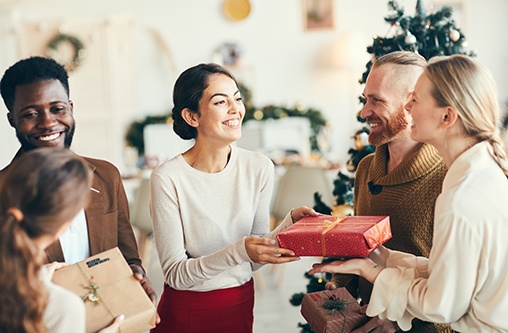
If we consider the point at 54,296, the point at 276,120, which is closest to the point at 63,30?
the point at 276,120

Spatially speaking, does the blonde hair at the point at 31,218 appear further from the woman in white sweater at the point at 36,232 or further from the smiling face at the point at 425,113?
the smiling face at the point at 425,113

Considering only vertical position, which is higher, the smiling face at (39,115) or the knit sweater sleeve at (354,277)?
the smiling face at (39,115)

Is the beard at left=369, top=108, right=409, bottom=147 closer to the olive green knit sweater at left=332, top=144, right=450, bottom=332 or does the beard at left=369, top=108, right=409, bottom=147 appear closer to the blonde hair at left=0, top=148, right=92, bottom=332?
the olive green knit sweater at left=332, top=144, right=450, bottom=332

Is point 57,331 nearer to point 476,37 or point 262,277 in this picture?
point 262,277

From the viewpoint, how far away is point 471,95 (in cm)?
144

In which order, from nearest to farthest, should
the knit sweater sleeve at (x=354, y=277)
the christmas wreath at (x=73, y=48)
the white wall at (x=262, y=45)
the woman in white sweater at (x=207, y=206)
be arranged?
the woman in white sweater at (x=207, y=206), the knit sweater sleeve at (x=354, y=277), the christmas wreath at (x=73, y=48), the white wall at (x=262, y=45)

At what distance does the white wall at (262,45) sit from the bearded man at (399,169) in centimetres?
628

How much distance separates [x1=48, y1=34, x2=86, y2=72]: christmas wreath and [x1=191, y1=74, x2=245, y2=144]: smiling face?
631 centimetres

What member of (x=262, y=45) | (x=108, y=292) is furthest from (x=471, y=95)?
(x=262, y=45)

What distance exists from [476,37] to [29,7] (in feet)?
20.2

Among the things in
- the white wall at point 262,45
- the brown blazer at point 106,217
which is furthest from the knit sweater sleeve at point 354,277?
the white wall at point 262,45

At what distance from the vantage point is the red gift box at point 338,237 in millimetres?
1564

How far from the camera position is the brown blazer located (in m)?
1.76

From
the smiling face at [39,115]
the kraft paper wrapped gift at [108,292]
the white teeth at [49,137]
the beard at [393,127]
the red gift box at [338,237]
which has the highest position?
the smiling face at [39,115]
